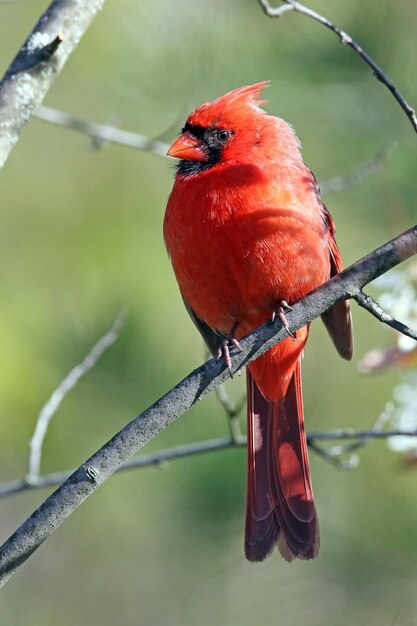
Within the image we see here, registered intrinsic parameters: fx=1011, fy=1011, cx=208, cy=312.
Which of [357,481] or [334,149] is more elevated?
[334,149]

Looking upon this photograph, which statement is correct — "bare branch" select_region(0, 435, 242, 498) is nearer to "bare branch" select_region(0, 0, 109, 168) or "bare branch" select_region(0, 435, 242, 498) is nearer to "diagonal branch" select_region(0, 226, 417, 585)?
"diagonal branch" select_region(0, 226, 417, 585)

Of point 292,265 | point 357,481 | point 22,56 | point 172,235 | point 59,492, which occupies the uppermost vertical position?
point 22,56

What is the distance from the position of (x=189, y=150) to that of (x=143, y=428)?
4.13 ft

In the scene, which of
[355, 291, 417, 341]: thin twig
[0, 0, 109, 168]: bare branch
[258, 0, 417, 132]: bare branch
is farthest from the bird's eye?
[355, 291, 417, 341]: thin twig

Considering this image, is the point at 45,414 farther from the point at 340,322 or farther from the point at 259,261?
the point at 340,322

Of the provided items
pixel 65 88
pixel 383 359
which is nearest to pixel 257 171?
pixel 383 359

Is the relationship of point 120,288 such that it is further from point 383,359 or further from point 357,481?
point 383,359

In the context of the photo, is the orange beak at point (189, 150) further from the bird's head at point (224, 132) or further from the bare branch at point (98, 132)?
the bare branch at point (98, 132)

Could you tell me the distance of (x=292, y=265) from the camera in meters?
2.98

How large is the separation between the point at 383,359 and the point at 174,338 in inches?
47.1

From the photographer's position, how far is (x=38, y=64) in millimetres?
2846

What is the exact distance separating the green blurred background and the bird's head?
380mm

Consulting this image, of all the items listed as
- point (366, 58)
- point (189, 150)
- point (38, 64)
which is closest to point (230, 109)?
point (189, 150)

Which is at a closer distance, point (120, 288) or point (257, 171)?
point (257, 171)
